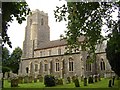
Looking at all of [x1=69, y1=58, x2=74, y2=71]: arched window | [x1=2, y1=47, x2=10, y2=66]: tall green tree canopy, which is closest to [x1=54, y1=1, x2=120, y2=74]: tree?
[x1=2, y1=47, x2=10, y2=66]: tall green tree canopy

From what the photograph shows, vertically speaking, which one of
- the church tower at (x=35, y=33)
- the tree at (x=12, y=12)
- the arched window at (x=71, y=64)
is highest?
the church tower at (x=35, y=33)

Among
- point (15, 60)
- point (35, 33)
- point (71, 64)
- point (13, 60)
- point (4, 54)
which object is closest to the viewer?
point (4, 54)

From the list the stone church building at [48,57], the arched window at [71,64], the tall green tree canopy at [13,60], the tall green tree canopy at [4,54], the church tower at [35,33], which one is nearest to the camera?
the tall green tree canopy at [4,54]

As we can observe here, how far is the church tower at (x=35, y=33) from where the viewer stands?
1962 inches

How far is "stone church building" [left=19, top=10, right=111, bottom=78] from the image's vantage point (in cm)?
3729

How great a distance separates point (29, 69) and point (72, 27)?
36611 millimetres

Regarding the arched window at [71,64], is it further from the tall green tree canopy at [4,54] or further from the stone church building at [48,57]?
the tall green tree canopy at [4,54]

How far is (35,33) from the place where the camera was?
50281 millimetres

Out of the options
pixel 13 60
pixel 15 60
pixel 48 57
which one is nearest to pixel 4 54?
pixel 48 57

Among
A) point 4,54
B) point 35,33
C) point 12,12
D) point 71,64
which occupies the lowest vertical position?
point 71,64

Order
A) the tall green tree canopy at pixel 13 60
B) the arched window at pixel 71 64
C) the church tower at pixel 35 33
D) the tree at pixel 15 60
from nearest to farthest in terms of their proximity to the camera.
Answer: the arched window at pixel 71 64, the tall green tree canopy at pixel 13 60, the church tower at pixel 35 33, the tree at pixel 15 60

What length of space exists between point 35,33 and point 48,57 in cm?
887

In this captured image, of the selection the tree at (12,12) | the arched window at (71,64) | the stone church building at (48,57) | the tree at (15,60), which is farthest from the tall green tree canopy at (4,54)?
the arched window at (71,64)

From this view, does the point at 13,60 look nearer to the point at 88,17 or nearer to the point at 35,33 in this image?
the point at 35,33
